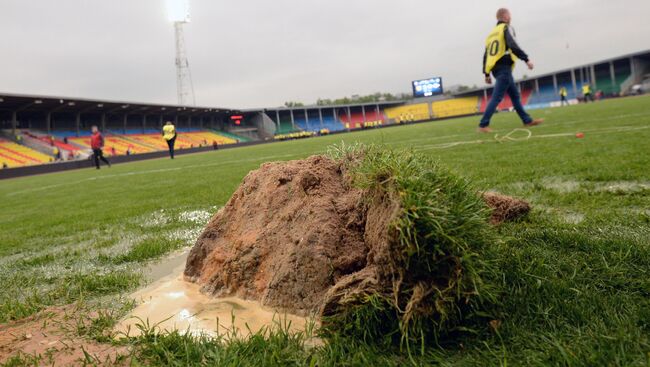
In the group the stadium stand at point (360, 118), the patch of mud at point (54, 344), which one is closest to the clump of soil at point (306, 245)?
the patch of mud at point (54, 344)

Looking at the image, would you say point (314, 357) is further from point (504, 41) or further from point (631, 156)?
point (504, 41)

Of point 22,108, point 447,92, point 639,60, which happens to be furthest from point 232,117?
point 639,60

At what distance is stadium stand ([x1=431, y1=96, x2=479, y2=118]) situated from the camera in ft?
247

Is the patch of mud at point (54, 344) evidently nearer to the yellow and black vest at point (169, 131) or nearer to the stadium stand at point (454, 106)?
the yellow and black vest at point (169, 131)

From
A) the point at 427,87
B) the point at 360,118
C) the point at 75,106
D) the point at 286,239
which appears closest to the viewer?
the point at 286,239

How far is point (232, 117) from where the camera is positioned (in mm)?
68625

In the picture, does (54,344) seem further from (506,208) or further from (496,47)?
(496,47)

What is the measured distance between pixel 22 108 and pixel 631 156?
4519 cm

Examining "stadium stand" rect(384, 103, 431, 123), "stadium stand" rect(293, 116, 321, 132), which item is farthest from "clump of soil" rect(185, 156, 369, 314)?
"stadium stand" rect(384, 103, 431, 123)

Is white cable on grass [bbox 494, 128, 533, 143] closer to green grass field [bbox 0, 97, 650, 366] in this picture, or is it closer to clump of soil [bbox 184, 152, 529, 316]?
→ green grass field [bbox 0, 97, 650, 366]

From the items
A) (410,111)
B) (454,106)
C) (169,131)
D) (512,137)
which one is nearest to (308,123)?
(410,111)

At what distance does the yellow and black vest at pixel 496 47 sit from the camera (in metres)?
8.71

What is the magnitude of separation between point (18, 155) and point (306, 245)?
1583 inches

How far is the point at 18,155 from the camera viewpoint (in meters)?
33.2
